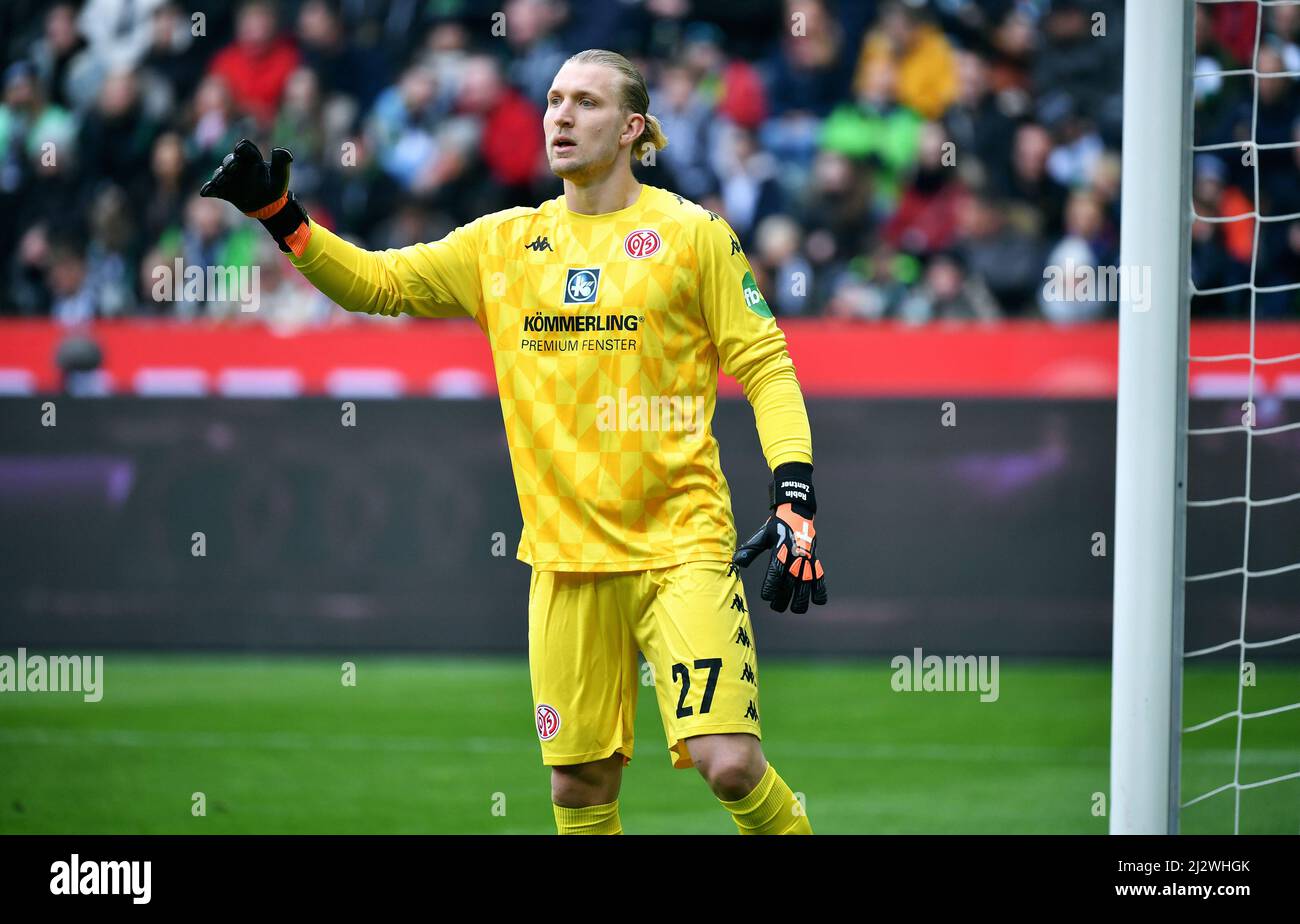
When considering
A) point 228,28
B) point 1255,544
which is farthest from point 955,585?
point 228,28

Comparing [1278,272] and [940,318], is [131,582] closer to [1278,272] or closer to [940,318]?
[940,318]

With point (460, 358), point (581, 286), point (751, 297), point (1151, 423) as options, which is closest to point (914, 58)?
point (460, 358)

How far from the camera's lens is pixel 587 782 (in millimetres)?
4680

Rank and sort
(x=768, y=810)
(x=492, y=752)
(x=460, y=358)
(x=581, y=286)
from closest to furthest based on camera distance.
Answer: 1. (x=768, y=810)
2. (x=581, y=286)
3. (x=492, y=752)
4. (x=460, y=358)

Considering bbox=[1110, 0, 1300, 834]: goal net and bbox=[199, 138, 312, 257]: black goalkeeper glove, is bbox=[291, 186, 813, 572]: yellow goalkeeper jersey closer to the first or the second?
bbox=[199, 138, 312, 257]: black goalkeeper glove

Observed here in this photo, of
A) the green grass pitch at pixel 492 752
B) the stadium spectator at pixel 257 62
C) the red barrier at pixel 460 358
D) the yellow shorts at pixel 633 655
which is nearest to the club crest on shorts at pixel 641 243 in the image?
the yellow shorts at pixel 633 655

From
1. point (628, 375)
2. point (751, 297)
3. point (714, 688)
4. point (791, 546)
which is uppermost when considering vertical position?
point (751, 297)

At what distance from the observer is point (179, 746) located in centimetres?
776

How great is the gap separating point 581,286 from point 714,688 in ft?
3.58

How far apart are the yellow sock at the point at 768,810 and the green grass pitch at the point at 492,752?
180 centimetres

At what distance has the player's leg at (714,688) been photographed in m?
4.45

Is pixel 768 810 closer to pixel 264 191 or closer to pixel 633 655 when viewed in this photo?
pixel 633 655

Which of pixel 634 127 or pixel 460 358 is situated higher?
pixel 634 127

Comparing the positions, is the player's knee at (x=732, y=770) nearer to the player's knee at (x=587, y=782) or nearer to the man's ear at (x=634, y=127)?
the player's knee at (x=587, y=782)
